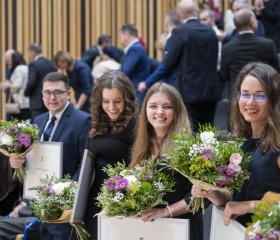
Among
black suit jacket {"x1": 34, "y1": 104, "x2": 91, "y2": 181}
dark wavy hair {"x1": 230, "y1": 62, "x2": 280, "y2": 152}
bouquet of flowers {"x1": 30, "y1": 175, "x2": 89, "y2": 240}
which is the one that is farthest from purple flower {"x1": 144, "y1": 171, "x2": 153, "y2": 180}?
black suit jacket {"x1": 34, "y1": 104, "x2": 91, "y2": 181}

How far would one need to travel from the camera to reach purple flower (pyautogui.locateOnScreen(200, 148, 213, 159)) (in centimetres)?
349

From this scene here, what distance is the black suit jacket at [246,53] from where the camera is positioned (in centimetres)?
670

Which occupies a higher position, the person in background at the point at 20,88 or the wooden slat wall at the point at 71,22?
the wooden slat wall at the point at 71,22

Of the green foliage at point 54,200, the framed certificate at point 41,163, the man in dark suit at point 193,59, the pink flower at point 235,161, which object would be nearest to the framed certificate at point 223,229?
the pink flower at point 235,161

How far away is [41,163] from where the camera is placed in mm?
5117

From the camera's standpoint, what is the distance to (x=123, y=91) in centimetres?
452

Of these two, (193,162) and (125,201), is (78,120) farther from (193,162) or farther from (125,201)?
(193,162)

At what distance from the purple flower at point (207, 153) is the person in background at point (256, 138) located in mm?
178

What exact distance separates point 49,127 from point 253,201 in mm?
2063

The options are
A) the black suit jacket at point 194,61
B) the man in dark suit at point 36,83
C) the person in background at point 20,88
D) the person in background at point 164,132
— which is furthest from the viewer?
A: the person in background at point 20,88

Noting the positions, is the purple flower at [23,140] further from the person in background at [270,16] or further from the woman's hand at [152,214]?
the person in background at [270,16]

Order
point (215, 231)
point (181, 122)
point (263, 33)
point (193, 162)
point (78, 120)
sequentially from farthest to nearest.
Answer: point (263, 33) < point (78, 120) < point (181, 122) < point (215, 231) < point (193, 162)

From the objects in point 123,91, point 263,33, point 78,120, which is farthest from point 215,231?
point 263,33

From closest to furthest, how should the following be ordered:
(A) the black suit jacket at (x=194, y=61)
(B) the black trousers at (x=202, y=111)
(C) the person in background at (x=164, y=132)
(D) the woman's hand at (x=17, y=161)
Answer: (C) the person in background at (x=164, y=132) → (D) the woman's hand at (x=17, y=161) → (A) the black suit jacket at (x=194, y=61) → (B) the black trousers at (x=202, y=111)
